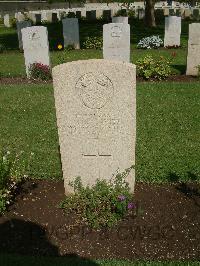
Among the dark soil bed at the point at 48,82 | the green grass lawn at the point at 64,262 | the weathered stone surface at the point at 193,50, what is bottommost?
the green grass lawn at the point at 64,262

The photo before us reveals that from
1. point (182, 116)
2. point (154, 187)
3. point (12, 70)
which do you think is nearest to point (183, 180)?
point (154, 187)

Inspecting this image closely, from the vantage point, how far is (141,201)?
202 inches

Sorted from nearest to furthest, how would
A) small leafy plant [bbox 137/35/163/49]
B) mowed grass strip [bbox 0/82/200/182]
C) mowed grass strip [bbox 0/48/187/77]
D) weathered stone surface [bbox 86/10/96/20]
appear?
mowed grass strip [bbox 0/82/200/182], mowed grass strip [bbox 0/48/187/77], small leafy plant [bbox 137/35/163/49], weathered stone surface [bbox 86/10/96/20]

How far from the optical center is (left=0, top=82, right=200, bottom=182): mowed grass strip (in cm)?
616

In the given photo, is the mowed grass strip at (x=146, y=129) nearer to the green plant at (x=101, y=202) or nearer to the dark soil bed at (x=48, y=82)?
the dark soil bed at (x=48, y=82)

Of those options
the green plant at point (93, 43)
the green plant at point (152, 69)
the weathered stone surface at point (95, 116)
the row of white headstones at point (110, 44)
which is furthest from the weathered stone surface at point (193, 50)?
the weathered stone surface at point (95, 116)

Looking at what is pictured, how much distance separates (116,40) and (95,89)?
7985 millimetres

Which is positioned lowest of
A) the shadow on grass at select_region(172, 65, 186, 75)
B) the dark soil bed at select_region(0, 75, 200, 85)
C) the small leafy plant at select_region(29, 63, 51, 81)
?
the dark soil bed at select_region(0, 75, 200, 85)

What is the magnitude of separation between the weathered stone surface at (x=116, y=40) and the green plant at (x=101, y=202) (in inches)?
306

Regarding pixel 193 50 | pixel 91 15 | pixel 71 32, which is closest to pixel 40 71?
pixel 193 50

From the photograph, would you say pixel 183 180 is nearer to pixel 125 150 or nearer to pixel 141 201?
pixel 141 201

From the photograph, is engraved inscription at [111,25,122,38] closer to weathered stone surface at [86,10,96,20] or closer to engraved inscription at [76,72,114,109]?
engraved inscription at [76,72,114,109]

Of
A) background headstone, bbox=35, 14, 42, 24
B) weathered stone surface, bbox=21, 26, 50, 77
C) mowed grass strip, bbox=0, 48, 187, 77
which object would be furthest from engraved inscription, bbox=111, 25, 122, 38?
background headstone, bbox=35, 14, 42, 24

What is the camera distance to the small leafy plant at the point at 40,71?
1201cm
